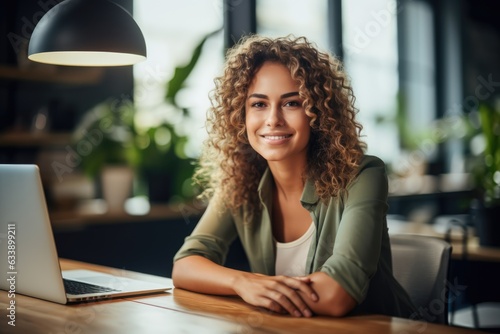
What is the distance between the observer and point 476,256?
2.89 meters

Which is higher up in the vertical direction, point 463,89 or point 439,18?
point 439,18

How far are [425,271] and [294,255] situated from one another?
417mm

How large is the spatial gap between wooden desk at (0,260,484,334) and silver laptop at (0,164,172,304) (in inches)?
1.6

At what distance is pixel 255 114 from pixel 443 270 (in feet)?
2.48

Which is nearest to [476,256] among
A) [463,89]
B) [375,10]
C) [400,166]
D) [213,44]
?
[213,44]

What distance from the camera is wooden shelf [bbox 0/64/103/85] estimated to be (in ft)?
12.0

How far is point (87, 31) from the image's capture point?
193 cm

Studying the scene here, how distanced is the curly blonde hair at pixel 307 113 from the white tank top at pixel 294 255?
164 millimetres

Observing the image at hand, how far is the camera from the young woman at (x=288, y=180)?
1.85 meters

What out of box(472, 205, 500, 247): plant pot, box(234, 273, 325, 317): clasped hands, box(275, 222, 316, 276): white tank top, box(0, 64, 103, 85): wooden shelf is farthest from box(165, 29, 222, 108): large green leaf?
box(234, 273, 325, 317): clasped hands

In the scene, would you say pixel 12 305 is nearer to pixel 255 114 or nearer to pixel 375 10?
pixel 255 114

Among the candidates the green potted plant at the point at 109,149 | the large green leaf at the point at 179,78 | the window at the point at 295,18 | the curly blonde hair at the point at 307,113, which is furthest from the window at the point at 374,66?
the curly blonde hair at the point at 307,113

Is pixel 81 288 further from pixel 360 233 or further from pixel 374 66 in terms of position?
pixel 374 66

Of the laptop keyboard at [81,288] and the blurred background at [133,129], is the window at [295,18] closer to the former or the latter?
the blurred background at [133,129]
